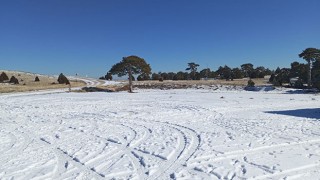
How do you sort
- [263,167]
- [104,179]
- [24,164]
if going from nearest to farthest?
[104,179]
[263,167]
[24,164]

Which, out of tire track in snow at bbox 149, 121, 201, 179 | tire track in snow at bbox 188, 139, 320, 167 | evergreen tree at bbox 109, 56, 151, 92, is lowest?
tire track in snow at bbox 188, 139, 320, 167

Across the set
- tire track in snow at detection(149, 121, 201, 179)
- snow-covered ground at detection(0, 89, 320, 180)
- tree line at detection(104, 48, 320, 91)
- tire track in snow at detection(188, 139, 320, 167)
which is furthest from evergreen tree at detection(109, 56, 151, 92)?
tire track in snow at detection(188, 139, 320, 167)

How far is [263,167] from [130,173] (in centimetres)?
313

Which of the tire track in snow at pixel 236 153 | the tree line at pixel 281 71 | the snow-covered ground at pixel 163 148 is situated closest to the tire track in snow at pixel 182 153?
the snow-covered ground at pixel 163 148

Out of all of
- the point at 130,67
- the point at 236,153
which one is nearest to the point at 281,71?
the point at 130,67

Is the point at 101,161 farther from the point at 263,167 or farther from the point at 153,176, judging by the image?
the point at 263,167

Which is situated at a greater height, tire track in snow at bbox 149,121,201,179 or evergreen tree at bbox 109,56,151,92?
evergreen tree at bbox 109,56,151,92

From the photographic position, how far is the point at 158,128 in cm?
1320

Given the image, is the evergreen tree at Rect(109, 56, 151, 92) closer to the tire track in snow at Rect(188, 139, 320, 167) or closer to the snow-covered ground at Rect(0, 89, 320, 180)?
the snow-covered ground at Rect(0, 89, 320, 180)

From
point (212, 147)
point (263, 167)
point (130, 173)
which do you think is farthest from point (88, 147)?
point (263, 167)

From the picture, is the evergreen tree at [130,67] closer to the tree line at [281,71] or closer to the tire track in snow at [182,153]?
the tree line at [281,71]

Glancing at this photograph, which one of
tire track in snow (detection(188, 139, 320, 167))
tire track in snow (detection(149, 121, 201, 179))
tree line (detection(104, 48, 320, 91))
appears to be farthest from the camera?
tree line (detection(104, 48, 320, 91))

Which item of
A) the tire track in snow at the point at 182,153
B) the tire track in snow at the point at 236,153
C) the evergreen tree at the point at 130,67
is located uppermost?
the evergreen tree at the point at 130,67

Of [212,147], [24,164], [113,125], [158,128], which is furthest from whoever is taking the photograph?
[113,125]
